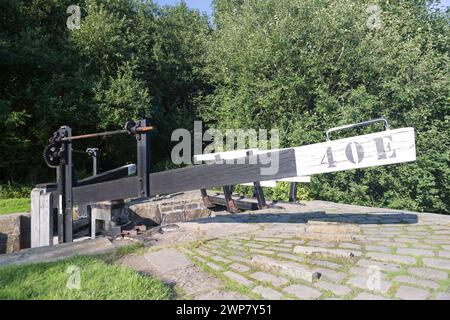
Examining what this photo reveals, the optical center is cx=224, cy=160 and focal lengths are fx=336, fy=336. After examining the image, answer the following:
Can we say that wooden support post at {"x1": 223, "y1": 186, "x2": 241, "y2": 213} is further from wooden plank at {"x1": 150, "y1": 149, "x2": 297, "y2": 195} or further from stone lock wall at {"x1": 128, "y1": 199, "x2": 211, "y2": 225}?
wooden plank at {"x1": 150, "y1": 149, "x2": 297, "y2": 195}

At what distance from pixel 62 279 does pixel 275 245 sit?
1.92 meters

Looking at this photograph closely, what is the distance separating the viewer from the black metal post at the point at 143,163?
11.4ft

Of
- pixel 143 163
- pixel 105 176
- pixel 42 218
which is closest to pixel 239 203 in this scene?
pixel 105 176

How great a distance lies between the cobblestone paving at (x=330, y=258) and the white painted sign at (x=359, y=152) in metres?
0.79

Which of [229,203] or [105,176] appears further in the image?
[229,203]

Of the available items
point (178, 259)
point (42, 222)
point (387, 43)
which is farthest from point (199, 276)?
point (387, 43)

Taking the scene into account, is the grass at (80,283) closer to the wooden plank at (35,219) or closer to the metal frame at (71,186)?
the metal frame at (71,186)

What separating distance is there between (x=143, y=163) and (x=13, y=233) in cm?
346

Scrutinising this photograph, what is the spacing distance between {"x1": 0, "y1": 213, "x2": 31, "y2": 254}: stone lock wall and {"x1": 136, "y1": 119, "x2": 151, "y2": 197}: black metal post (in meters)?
3.28

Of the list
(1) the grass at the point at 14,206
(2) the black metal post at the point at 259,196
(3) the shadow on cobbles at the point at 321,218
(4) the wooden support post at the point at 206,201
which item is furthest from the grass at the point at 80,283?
(1) the grass at the point at 14,206

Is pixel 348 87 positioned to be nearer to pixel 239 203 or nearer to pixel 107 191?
pixel 239 203

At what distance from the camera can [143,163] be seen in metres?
3.50

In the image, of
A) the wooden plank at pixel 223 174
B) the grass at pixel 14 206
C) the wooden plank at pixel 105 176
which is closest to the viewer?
the wooden plank at pixel 223 174

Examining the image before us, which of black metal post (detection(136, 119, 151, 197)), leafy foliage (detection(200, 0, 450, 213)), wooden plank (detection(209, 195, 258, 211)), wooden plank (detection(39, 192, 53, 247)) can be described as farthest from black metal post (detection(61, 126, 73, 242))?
leafy foliage (detection(200, 0, 450, 213))
